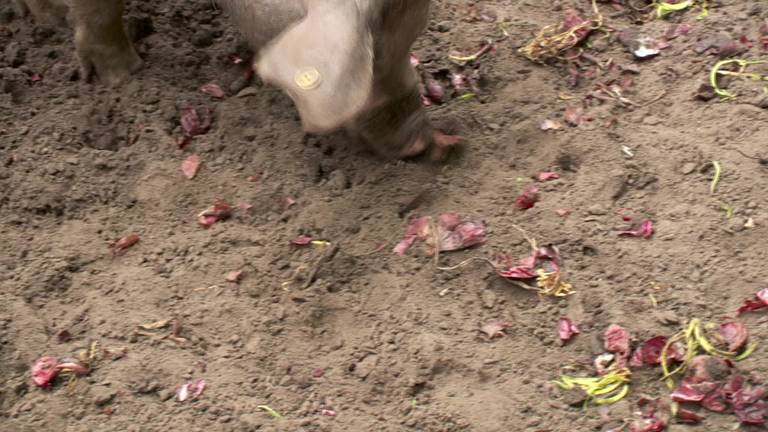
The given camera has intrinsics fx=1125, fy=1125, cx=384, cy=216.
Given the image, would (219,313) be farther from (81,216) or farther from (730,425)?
(730,425)

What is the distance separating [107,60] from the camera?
430cm

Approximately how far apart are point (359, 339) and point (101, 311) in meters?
0.84

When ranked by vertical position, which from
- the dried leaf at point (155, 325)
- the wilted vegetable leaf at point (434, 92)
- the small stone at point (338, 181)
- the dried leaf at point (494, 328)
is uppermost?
the dried leaf at point (155, 325)

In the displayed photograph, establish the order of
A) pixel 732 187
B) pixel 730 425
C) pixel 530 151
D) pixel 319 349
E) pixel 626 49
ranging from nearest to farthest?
1. pixel 730 425
2. pixel 319 349
3. pixel 732 187
4. pixel 530 151
5. pixel 626 49

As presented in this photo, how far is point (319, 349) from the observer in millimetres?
3420

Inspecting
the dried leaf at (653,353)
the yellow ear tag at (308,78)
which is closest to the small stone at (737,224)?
the dried leaf at (653,353)

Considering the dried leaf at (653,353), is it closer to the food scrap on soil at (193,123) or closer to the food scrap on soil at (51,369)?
the food scrap on soil at (51,369)

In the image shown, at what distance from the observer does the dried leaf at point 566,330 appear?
336cm

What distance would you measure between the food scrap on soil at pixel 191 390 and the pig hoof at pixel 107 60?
1.48 m

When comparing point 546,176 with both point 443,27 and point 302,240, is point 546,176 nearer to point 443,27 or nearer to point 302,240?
point 302,240

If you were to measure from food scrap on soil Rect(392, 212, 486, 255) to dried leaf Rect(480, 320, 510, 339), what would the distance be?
0.31 m

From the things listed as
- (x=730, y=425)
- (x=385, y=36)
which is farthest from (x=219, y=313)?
(x=730, y=425)

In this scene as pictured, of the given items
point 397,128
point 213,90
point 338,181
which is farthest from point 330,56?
point 213,90

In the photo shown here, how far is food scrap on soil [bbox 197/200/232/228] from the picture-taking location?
3824 millimetres
